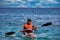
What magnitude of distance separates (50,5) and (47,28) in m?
0.23

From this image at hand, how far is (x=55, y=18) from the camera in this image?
65.2 inches

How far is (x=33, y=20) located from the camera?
1.67 m

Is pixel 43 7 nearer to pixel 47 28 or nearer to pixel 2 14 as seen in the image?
pixel 47 28

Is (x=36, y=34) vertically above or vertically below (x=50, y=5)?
below

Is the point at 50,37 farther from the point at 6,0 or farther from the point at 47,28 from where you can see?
the point at 6,0

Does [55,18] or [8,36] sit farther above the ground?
[55,18]

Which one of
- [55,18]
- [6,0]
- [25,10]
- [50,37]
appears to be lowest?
[50,37]

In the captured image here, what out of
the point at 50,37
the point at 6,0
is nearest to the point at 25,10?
the point at 6,0

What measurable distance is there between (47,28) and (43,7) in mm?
216

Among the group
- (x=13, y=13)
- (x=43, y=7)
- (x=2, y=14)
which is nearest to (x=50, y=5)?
(x=43, y=7)

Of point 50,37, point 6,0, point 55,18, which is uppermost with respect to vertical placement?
point 6,0

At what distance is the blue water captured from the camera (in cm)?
165

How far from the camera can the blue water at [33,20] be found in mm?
1649

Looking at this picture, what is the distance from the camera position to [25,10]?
1.69 m
